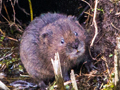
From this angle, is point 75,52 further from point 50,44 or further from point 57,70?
point 57,70

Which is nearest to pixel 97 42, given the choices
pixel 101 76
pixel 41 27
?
pixel 101 76

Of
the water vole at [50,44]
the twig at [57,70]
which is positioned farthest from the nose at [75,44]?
the twig at [57,70]

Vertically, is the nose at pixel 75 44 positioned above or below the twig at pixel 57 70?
above

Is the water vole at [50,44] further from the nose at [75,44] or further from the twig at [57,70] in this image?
the twig at [57,70]

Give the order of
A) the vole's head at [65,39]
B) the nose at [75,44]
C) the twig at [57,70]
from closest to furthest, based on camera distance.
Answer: the twig at [57,70] → the nose at [75,44] → the vole's head at [65,39]

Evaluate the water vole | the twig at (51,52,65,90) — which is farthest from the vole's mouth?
the twig at (51,52,65,90)

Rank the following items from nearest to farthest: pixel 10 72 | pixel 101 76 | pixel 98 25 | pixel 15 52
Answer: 1. pixel 101 76
2. pixel 98 25
3. pixel 10 72
4. pixel 15 52

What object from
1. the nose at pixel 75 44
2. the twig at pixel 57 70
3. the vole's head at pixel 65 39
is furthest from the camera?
the vole's head at pixel 65 39

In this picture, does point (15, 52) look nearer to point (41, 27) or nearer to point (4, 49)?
point (4, 49)
